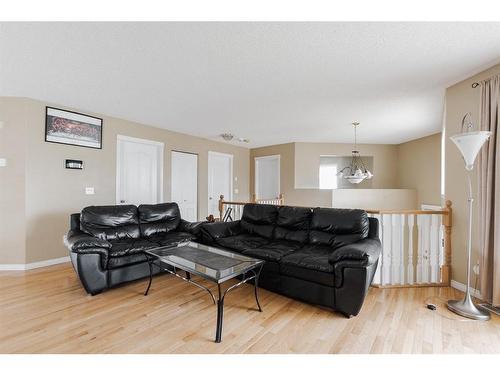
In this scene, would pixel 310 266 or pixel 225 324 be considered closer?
pixel 225 324

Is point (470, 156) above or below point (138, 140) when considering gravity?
below

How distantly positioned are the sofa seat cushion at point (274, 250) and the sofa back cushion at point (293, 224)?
12 cm

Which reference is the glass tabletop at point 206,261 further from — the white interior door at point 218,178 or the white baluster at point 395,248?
the white interior door at point 218,178

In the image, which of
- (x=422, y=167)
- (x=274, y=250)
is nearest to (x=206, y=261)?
(x=274, y=250)

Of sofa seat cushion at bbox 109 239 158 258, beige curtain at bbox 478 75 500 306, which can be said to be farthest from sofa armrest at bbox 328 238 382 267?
sofa seat cushion at bbox 109 239 158 258

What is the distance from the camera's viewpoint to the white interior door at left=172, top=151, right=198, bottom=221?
544 centimetres

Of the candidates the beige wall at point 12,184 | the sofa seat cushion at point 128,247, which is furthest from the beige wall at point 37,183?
the sofa seat cushion at point 128,247

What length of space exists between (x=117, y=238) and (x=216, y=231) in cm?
129

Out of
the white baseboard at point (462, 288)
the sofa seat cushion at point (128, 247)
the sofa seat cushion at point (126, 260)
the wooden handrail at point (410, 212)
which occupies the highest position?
the wooden handrail at point (410, 212)

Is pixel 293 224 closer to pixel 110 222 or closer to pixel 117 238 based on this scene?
pixel 117 238

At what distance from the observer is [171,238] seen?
3318 millimetres

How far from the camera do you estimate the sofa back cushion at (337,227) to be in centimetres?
279

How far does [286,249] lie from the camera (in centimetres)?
283

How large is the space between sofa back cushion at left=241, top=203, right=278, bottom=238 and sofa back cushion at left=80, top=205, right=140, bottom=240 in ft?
5.16
